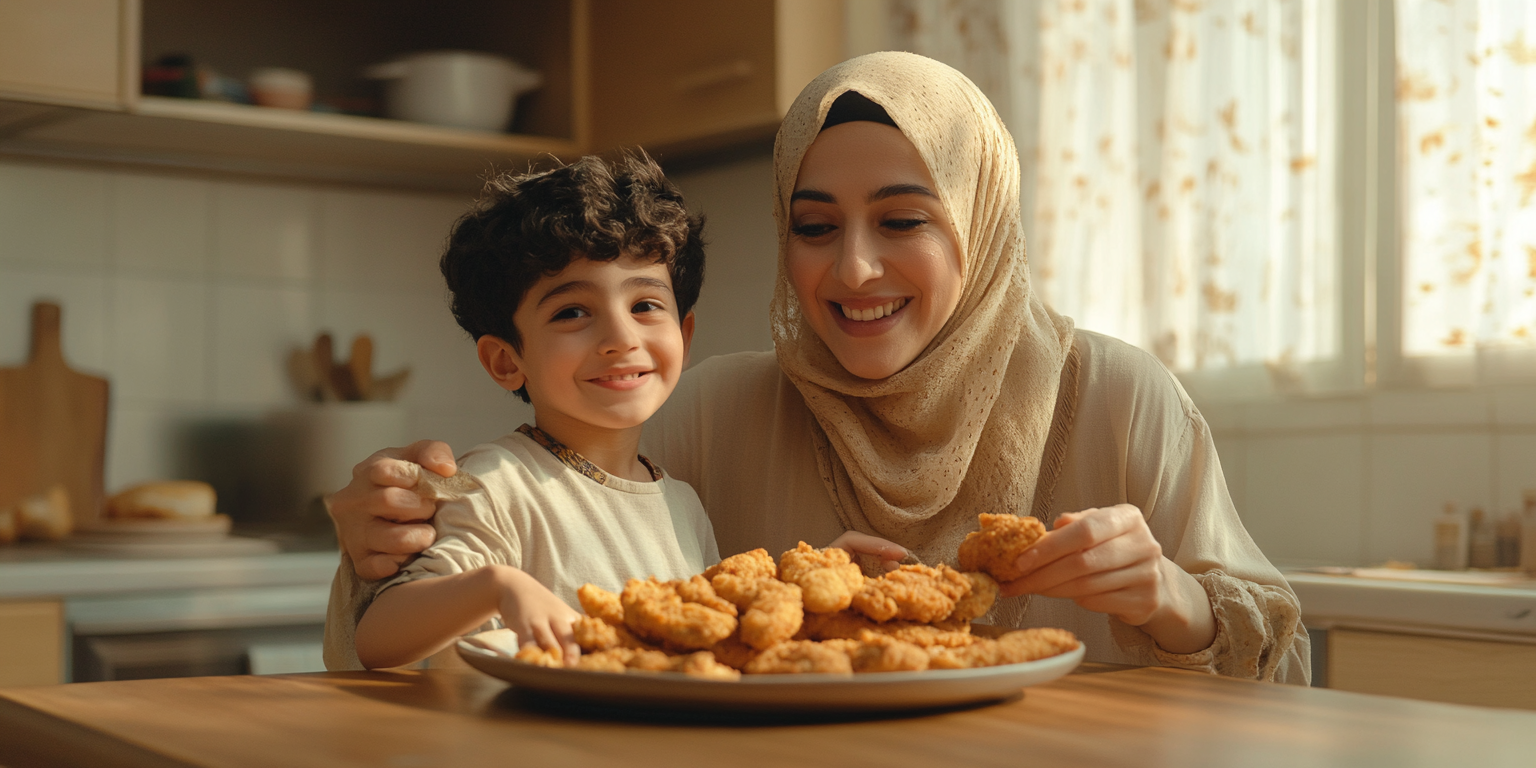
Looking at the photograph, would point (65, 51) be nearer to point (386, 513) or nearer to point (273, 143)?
point (273, 143)

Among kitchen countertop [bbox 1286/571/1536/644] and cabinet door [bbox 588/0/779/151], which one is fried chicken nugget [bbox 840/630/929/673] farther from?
cabinet door [bbox 588/0/779/151]

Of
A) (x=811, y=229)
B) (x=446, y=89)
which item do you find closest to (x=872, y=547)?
(x=811, y=229)

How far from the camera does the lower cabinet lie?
157cm

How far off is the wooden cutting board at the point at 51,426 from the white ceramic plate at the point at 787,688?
7.40 feet

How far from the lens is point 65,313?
8.68 ft

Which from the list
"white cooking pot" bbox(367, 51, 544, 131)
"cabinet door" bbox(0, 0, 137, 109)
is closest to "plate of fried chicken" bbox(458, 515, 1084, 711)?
"cabinet door" bbox(0, 0, 137, 109)

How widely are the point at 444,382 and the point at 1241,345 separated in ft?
5.82

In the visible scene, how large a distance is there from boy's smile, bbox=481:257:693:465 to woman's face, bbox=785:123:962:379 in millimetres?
237

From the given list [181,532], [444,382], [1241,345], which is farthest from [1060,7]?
[181,532]

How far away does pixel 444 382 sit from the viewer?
3.08 metres

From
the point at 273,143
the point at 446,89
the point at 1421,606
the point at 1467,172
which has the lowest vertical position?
the point at 1421,606

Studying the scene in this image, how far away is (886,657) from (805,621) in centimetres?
13

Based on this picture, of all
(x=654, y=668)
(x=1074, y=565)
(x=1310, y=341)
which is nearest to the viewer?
(x=654, y=668)

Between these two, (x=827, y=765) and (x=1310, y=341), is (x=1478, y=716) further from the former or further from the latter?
(x=1310, y=341)
